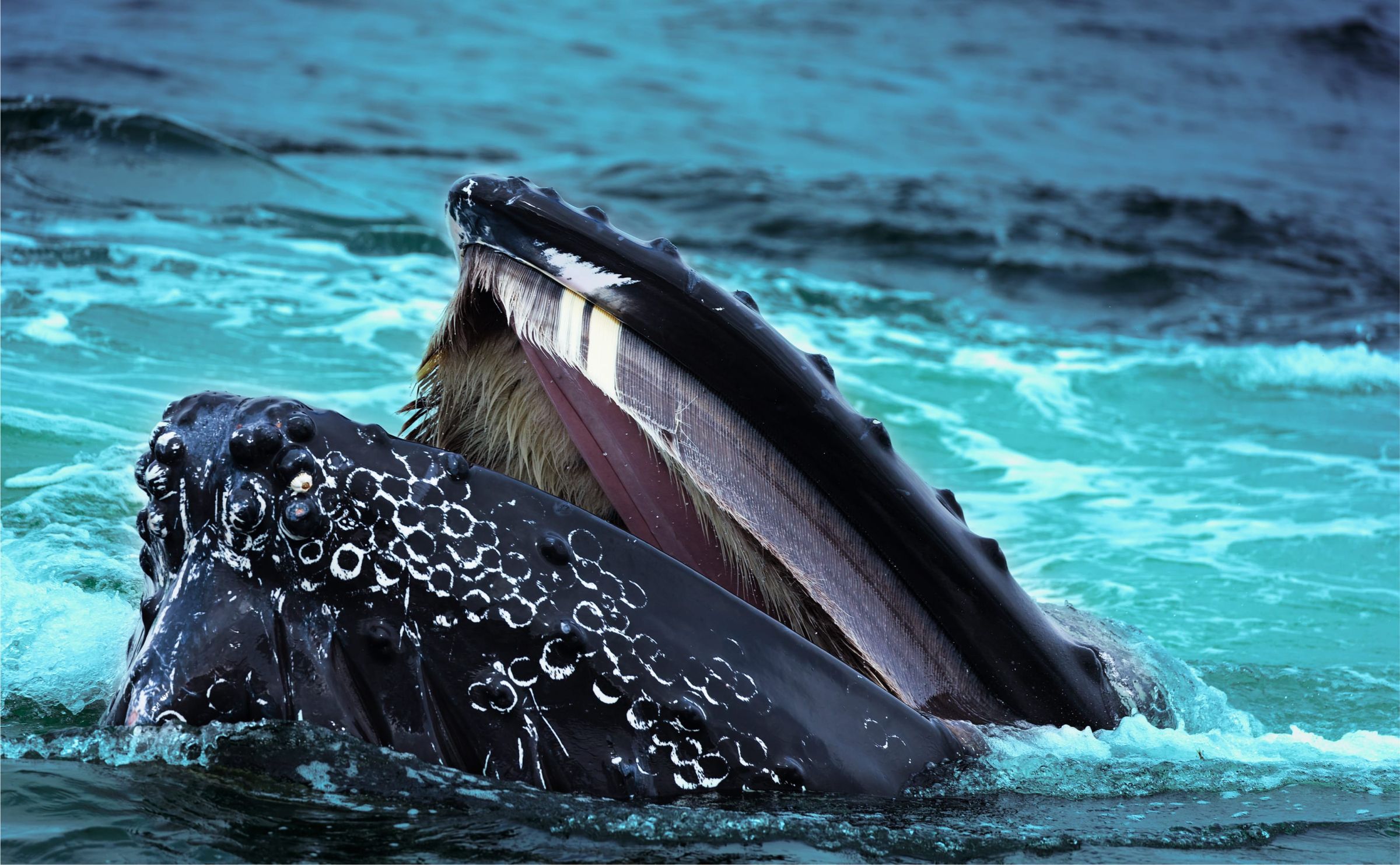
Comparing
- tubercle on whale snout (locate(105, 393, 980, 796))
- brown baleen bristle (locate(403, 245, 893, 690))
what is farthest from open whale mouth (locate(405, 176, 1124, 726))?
tubercle on whale snout (locate(105, 393, 980, 796))

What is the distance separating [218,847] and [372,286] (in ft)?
29.1

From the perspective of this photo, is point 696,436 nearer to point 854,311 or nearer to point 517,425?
point 517,425

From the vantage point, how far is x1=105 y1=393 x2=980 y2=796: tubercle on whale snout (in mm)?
2910

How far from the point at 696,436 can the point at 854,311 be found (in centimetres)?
974

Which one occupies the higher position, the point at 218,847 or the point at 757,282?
the point at 757,282

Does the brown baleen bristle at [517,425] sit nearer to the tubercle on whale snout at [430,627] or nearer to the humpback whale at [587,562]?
the humpback whale at [587,562]

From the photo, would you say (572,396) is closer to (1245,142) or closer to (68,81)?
(68,81)

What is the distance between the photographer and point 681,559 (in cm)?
337

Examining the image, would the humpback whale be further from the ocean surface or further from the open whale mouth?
the ocean surface

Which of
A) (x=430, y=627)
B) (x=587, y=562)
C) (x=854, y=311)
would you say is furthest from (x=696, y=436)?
(x=854, y=311)

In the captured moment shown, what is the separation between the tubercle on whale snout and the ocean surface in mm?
94

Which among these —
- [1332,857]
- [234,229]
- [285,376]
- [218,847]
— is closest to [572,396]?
[218,847]

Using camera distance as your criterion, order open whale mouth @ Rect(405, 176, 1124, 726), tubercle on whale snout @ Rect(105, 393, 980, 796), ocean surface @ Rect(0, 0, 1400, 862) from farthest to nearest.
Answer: open whale mouth @ Rect(405, 176, 1124, 726)
ocean surface @ Rect(0, 0, 1400, 862)
tubercle on whale snout @ Rect(105, 393, 980, 796)

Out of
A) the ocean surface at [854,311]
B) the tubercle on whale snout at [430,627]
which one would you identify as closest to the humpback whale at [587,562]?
the tubercle on whale snout at [430,627]
